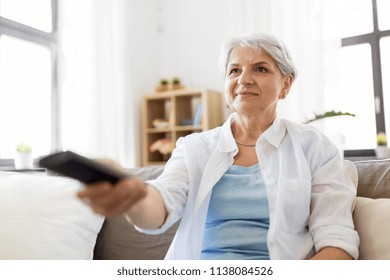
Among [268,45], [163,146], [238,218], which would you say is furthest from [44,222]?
[163,146]

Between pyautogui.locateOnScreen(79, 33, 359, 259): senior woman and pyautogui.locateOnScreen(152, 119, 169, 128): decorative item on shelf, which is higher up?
pyautogui.locateOnScreen(152, 119, 169, 128): decorative item on shelf

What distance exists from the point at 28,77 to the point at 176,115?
1.22 m

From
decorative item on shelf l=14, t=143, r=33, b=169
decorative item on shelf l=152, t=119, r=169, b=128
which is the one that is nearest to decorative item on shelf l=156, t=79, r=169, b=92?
decorative item on shelf l=152, t=119, r=169, b=128

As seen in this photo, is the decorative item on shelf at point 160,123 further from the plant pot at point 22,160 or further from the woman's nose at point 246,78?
the woman's nose at point 246,78

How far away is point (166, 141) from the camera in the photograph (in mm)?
3180

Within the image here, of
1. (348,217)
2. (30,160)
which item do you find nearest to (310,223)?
(348,217)

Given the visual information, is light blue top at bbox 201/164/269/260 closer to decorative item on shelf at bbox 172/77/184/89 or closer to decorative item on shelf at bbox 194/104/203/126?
decorative item on shelf at bbox 194/104/203/126

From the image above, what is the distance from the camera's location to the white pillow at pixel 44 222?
0.96 metres

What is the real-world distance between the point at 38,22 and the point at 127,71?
79 centimetres

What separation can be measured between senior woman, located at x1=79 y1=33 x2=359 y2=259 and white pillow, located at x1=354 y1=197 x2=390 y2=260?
0.04 metres

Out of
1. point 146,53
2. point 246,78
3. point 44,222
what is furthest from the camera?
point 146,53

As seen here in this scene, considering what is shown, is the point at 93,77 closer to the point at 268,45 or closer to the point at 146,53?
the point at 146,53

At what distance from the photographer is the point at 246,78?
0.90 m

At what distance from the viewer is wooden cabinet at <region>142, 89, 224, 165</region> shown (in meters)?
3.07
